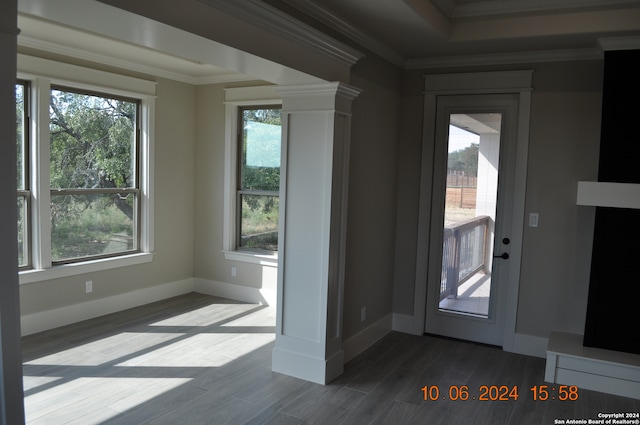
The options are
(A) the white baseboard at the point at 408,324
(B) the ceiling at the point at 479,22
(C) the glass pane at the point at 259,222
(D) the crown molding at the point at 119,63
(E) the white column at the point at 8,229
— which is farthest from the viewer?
(C) the glass pane at the point at 259,222

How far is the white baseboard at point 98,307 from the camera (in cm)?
429

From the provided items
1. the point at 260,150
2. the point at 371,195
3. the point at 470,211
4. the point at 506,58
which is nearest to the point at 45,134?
the point at 260,150

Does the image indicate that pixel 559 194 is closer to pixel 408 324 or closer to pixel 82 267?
pixel 408 324

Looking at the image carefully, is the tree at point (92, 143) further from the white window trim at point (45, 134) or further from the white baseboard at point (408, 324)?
the white baseboard at point (408, 324)

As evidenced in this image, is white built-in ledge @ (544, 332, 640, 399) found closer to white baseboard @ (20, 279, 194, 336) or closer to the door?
the door

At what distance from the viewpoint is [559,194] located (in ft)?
13.3

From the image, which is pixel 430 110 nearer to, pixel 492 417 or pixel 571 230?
pixel 571 230

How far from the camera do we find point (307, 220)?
3518mm

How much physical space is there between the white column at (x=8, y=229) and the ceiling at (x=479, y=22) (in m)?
1.76

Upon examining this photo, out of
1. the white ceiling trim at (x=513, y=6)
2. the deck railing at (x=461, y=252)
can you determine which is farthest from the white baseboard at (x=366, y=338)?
the white ceiling trim at (x=513, y=6)

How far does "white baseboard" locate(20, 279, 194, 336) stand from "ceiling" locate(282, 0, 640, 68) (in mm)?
3485

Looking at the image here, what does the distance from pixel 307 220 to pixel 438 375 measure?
5.16 ft

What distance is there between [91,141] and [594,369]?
4795 mm

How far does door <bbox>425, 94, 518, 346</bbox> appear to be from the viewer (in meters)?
4.32
